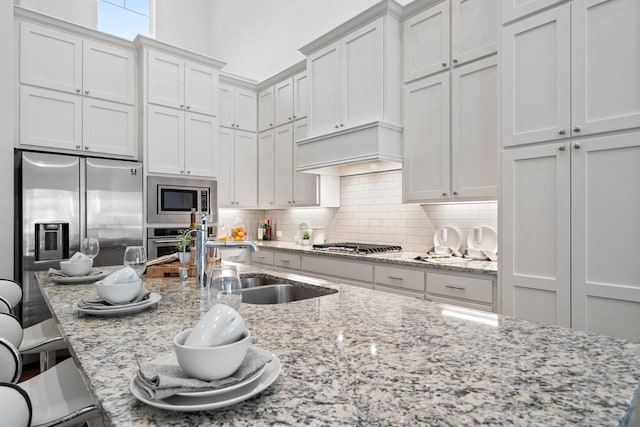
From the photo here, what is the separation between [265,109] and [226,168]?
896 millimetres

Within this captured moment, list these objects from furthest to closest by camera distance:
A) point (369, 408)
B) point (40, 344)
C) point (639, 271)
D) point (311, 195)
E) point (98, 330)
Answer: point (311, 195), point (639, 271), point (40, 344), point (98, 330), point (369, 408)

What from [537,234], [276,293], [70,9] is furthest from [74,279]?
[70,9]

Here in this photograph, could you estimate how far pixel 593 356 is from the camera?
0.85 metres

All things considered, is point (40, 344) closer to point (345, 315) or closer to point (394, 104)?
point (345, 315)

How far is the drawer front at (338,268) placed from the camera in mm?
3016

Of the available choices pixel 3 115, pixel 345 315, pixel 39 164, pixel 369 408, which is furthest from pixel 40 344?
pixel 3 115

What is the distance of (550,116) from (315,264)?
2.20m

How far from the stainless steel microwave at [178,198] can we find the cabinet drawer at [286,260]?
0.84 meters

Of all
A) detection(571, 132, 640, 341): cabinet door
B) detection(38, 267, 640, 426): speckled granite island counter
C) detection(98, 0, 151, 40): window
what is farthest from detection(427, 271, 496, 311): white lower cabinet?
detection(98, 0, 151, 40): window

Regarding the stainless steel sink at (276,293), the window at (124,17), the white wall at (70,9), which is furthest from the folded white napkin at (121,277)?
the window at (124,17)

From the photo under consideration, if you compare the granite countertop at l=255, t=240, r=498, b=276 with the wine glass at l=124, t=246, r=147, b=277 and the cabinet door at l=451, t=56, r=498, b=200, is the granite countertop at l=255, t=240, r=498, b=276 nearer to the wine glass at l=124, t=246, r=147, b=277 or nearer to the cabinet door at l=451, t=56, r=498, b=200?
the cabinet door at l=451, t=56, r=498, b=200

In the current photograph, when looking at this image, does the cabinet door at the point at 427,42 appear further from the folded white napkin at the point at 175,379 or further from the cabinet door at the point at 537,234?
the folded white napkin at the point at 175,379

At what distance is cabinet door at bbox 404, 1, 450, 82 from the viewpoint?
2846 mm

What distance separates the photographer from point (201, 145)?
13.5 ft
